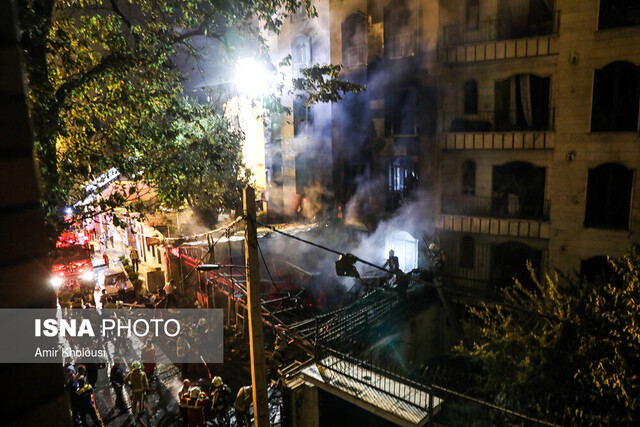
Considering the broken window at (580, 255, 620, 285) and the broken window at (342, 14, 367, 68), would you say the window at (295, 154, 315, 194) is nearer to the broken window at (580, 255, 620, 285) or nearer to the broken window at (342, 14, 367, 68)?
the broken window at (342, 14, 367, 68)

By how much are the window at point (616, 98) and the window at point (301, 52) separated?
17.6 meters

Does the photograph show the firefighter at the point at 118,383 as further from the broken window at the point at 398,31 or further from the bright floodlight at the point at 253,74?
the broken window at the point at 398,31

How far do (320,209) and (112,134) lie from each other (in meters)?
16.9

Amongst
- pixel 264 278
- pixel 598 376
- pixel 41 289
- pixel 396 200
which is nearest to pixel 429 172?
pixel 396 200

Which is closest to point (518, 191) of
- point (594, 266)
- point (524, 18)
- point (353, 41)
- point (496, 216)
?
point (496, 216)

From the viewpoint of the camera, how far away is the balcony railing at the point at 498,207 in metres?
18.7

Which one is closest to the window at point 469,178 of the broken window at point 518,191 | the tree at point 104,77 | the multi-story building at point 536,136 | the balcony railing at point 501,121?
the multi-story building at point 536,136

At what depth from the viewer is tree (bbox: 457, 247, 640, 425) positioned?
9.67m

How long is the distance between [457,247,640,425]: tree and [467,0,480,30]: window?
43.2ft

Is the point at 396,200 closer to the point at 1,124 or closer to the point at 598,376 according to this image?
the point at 598,376

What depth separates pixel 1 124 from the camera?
4.00 feet

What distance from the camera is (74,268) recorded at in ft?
73.6

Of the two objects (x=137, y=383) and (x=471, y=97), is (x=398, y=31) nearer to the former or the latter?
(x=471, y=97)

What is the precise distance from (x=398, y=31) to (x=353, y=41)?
312 centimetres
